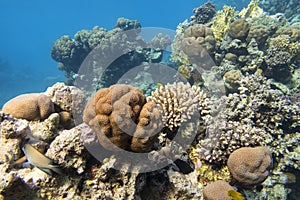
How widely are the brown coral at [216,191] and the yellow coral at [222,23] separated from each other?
575 cm

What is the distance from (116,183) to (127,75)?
9.47 meters

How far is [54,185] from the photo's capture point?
248cm

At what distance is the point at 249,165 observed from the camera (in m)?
3.06

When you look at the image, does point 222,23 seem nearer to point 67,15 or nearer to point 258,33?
point 258,33

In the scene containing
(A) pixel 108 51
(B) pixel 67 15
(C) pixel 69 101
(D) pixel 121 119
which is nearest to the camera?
(D) pixel 121 119

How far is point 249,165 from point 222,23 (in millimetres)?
6148

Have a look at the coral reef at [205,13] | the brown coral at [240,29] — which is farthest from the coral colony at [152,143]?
the coral reef at [205,13]

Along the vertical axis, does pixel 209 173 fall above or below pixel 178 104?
below

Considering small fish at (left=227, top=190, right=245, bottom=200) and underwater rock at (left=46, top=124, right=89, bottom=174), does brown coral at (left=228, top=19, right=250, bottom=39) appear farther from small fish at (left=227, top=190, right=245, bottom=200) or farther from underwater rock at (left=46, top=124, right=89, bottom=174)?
underwater rock at (left=46, top=124, right=89, bottom=174)

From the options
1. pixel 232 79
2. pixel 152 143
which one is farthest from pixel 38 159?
pixel 232 79

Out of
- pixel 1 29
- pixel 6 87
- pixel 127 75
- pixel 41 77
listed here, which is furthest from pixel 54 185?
pixel 1 29

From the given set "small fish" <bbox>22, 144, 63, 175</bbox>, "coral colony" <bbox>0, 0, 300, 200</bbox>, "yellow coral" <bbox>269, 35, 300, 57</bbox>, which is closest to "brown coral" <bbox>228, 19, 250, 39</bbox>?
"yellow coral" <bbox>269, 35, 300, 57</bbox>

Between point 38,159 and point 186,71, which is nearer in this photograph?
point 38,159

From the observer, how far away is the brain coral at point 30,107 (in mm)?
3258
